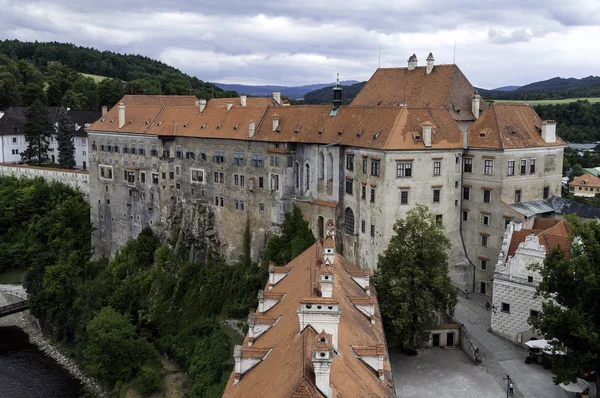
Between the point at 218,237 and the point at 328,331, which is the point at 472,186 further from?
the point at 328,331

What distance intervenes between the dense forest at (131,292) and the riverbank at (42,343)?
84 centimetres

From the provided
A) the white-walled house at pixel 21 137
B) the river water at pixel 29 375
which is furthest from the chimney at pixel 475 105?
the white-walled house at pixel 21 137

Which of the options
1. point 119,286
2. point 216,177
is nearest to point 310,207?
point 216,177

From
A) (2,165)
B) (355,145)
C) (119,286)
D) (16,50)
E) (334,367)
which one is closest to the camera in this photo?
(334,367)

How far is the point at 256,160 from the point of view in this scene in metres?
53.7

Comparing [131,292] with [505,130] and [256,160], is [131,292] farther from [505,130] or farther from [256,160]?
[505,130]

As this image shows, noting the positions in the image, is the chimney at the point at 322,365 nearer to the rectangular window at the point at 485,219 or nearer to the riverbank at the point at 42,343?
the rectangular window at the point at 485,219

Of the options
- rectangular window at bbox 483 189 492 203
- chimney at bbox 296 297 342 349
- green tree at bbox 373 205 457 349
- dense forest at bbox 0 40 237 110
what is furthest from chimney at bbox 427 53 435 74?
dense forest at bbox 0 40 237 110

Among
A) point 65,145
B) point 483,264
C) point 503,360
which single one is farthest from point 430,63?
point 65,145

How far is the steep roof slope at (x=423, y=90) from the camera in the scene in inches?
1950

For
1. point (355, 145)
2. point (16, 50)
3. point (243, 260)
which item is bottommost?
point (243, 260)

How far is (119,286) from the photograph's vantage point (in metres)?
60.4

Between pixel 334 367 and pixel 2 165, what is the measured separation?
79.2 metres

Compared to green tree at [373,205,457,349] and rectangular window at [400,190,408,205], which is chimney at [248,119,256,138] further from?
green tree at [373,205,457,349]
